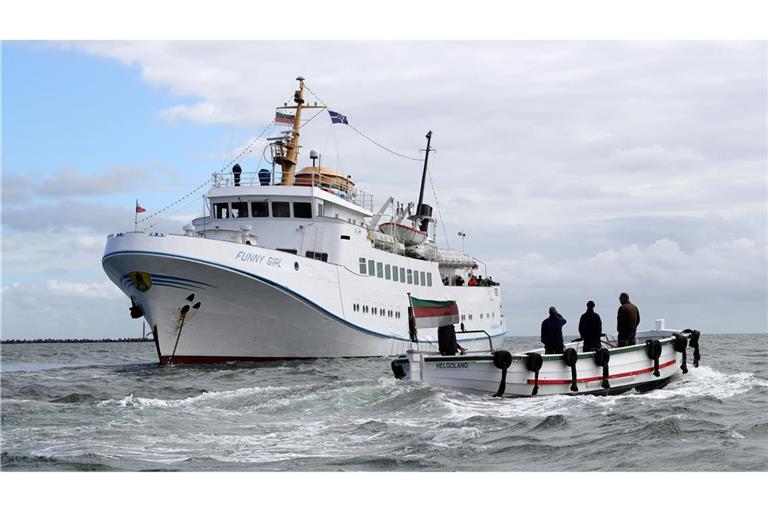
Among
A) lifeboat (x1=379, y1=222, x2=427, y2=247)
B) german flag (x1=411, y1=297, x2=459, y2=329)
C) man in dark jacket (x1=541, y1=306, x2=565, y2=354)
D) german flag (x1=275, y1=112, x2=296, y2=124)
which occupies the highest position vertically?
german flag (x1=275, y1=112, x2=296, y2=124)

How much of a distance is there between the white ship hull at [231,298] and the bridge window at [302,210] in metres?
2.67

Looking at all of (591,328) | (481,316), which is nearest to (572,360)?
(591,328)

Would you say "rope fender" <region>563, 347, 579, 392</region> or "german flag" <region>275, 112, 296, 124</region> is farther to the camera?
"german flag" <region>275, 112, 296, 124</region>

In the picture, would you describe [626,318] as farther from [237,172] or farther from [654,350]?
[237,172]

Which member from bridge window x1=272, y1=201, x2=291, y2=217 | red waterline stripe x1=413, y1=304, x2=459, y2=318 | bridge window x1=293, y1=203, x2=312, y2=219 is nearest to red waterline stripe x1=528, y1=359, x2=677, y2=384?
red waterline stripe x1=413, y1=304, x2=459, y2=318

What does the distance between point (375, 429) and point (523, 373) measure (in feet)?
14.0

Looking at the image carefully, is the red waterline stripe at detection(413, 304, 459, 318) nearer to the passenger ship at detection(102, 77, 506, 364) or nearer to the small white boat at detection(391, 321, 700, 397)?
the small white boat at detection(391, 321, 700, 397)

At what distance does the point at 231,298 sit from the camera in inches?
1093

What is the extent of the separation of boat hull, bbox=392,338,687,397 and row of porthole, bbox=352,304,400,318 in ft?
46.7

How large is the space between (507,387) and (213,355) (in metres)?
14.1

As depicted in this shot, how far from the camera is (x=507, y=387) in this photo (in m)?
16.7

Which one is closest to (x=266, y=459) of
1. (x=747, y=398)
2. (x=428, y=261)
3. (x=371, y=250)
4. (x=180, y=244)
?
(x=747, y=398)

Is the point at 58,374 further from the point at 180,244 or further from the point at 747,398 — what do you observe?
the point at 747,398

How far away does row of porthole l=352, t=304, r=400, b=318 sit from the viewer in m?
32.9
